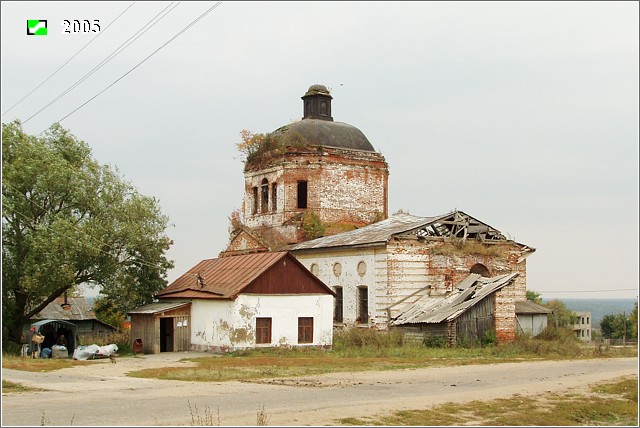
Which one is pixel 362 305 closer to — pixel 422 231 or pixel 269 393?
pixel 422 231

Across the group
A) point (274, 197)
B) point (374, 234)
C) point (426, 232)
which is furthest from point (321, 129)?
point (426, 232)

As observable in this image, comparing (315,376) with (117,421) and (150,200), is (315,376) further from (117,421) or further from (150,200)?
(150,200)

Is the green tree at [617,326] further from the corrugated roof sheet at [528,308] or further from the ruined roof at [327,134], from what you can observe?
the ruined roof at [327,134]

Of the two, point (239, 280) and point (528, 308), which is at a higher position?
point (239, 280)

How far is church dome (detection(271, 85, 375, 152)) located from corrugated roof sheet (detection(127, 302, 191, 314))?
1530 centimetres

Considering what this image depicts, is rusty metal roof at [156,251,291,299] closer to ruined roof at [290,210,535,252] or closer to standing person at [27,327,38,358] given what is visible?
standing person at [27,327,38,358]

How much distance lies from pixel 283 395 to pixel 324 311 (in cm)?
1472

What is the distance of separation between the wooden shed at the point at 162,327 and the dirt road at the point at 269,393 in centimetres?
553

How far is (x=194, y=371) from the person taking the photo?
22.0m

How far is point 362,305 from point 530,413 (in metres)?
21.8

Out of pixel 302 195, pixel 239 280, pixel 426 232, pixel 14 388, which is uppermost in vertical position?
pixel 302 195

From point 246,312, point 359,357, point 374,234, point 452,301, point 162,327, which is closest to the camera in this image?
point 359,357

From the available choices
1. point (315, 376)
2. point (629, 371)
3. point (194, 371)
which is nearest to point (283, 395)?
point (315, 376)

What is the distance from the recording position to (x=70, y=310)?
146ft
